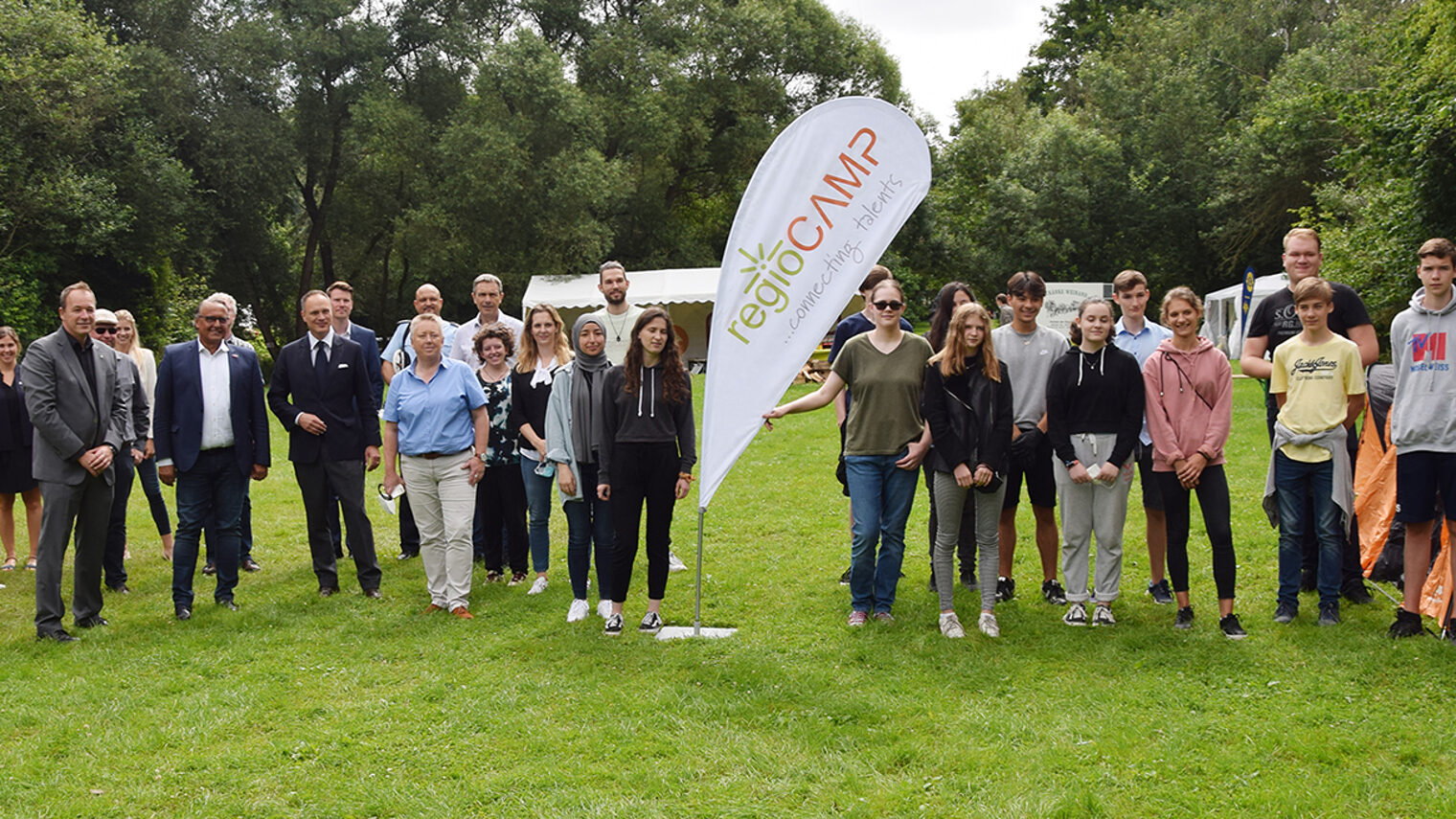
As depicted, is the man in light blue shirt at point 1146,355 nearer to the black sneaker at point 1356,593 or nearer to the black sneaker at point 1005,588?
the black sneaker at point 1005,588

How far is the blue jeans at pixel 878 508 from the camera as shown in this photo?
5785mm

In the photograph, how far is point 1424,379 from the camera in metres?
5.29

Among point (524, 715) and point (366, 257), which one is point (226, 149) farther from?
point (524, 715)

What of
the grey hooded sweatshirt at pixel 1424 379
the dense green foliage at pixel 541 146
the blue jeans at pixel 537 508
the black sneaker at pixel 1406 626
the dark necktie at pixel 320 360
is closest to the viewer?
the grey hooded sweatshirt at pixel 1424 379

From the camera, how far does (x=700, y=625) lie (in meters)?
6.12

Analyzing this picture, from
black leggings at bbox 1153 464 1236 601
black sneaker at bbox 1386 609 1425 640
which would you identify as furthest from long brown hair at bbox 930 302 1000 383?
black sneaker at bbox 1386 609 1425 640

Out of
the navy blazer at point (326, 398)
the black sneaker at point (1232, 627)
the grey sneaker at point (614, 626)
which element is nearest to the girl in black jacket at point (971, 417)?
the black sneaker at point (1232, 627)

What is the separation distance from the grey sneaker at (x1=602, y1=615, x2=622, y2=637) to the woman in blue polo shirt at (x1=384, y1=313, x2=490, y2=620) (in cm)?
105

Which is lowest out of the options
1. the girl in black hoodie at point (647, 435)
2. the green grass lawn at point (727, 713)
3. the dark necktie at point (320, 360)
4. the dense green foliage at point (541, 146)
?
the green grass lawn at point (727, 713)

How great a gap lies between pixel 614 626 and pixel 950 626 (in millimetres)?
1840

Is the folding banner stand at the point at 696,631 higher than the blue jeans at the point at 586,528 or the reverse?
the reverse

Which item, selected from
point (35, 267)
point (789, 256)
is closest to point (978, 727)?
point (789, 256)

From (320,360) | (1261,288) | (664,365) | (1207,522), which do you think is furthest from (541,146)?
(1207,522)

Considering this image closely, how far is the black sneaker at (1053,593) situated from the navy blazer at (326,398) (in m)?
4.39
